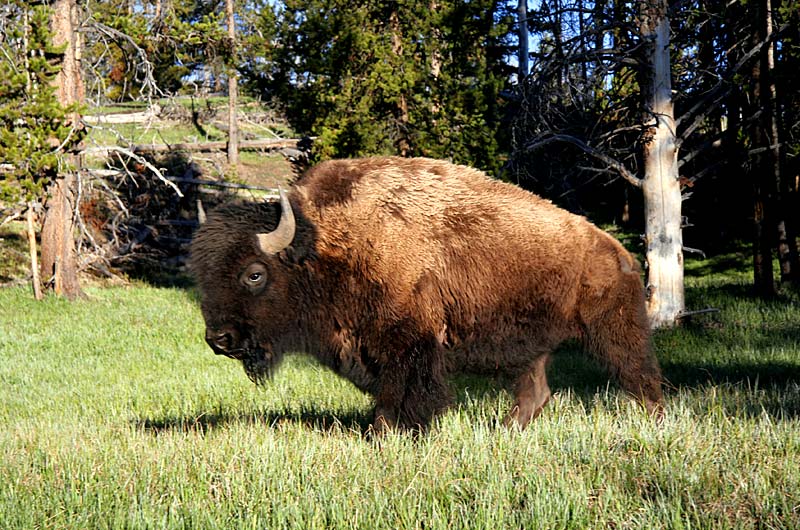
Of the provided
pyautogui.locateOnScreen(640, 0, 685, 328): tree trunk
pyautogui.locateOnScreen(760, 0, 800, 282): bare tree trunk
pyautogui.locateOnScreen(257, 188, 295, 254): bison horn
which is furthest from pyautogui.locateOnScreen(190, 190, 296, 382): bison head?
pyautogui.locateOnScreen(760, 0, 800, 282): bare tree trunk

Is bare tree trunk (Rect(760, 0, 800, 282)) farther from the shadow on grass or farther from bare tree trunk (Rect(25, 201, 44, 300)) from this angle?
bare tree trunk (Rect(25, 201, 44, 300))

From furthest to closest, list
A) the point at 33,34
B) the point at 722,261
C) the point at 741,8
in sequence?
the point at 722,261
the point at 33,34
the point at 741,8

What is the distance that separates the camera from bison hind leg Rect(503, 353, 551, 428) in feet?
22.5

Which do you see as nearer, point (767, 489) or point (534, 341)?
point (767, 489)

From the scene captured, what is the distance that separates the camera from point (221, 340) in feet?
18.3

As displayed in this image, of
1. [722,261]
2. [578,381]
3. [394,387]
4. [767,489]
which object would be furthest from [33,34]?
[722,261]

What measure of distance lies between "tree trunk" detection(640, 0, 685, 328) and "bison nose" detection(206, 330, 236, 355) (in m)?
8.45

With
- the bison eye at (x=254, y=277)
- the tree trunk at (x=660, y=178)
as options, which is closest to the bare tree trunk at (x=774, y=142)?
the tree trunk at (x=660, y=178)

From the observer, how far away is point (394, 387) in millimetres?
5562

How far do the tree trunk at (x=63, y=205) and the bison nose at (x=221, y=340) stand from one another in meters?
13.5

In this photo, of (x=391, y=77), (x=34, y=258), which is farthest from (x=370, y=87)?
(x=34, y=258)

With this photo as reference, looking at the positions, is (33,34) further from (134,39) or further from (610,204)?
(610,204)

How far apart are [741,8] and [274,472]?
14.2m

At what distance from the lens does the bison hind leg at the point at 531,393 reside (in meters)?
6.85
